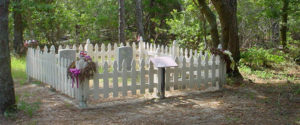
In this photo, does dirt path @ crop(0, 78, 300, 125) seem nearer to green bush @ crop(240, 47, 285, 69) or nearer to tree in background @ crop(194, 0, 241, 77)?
tree in background @ crop(194, 0, 241, 77)

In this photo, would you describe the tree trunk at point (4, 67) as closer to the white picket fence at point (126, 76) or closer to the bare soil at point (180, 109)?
the bare soil at point (180, 109)

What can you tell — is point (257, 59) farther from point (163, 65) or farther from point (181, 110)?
point (181, 110)

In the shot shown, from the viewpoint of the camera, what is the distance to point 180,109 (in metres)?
6.64

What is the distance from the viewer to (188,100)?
24.3ft

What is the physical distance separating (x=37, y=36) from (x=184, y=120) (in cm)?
1248

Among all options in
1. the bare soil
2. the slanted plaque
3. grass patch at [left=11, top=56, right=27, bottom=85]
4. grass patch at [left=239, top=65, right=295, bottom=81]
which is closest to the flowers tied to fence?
the bare soil

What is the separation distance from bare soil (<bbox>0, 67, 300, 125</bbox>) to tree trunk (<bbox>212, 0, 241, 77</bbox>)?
67.9 inches

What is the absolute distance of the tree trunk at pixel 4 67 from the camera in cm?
579

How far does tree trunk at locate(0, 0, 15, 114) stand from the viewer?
5.79m

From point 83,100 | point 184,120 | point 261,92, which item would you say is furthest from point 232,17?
point 83,100

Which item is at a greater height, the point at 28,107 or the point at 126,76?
the point at 126,76

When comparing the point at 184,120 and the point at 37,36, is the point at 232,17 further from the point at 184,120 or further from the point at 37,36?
the point at 37,36

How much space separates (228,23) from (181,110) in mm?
3933

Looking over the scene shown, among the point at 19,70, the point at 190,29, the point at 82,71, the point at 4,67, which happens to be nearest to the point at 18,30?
the point at 19,70
